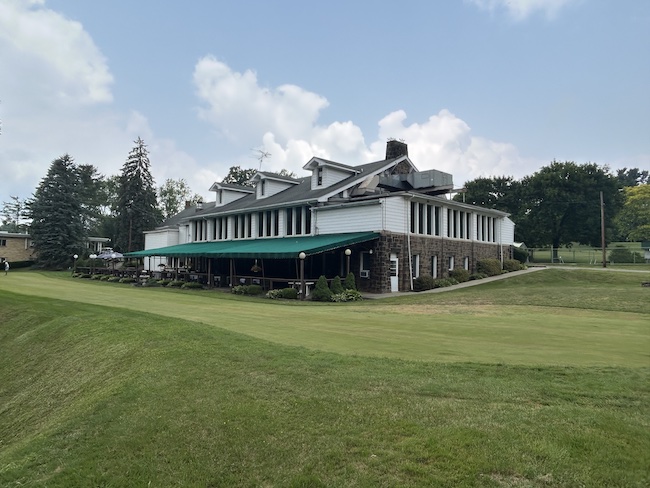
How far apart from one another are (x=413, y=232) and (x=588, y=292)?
10.3 meters

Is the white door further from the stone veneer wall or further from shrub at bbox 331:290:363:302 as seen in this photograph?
shrub at bbox 331:290:363:302

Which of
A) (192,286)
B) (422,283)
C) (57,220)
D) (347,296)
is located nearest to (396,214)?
(422,283)

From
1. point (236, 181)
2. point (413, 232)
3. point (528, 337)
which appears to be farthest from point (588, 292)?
point (236, 181)

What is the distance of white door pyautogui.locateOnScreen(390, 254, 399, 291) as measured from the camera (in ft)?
91.5

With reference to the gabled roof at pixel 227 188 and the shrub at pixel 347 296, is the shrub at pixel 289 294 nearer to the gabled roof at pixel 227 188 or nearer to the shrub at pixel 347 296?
the shrub at pixel 347 296

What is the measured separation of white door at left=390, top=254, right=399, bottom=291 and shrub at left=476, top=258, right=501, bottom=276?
10014mm

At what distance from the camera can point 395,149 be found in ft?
120

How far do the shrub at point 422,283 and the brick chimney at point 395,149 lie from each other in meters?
11.6

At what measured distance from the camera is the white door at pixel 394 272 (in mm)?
27875

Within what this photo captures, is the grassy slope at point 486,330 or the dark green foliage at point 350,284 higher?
the dark green foliage at point 350,284

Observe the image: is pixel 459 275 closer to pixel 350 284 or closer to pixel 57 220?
pixel 350 284

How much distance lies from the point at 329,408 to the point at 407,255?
23.6m

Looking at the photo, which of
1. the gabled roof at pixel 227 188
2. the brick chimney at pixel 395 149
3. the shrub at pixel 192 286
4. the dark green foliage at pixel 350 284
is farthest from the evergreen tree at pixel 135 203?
the dark green foliage at pixel 350 284

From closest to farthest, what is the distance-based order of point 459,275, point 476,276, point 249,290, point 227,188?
point 249,290, point 459,275, point 476,276, point 227,188
